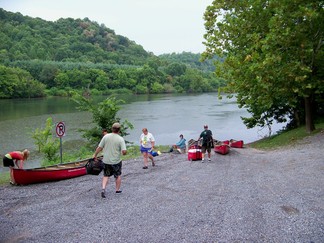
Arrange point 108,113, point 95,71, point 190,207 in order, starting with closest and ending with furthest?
point 190,207, point 108,113, point 95,71

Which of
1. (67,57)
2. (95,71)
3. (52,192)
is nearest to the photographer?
(52,192)

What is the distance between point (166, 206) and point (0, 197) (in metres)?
5.58

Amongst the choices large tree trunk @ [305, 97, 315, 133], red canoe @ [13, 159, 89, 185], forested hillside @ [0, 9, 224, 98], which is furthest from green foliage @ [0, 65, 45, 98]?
red canoe @ [13, 159, 89, 185]

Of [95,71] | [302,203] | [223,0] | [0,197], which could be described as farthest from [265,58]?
[95,71]

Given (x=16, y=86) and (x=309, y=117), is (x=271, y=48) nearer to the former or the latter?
(x=309, y=117)

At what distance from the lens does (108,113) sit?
2506cm

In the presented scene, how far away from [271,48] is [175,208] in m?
15.6

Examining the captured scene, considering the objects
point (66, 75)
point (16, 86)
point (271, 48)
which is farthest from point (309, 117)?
point (66, 75)

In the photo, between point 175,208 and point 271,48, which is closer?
point 175,208

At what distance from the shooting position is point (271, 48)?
21234 mm

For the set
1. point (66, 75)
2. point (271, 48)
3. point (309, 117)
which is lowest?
point (309, 117)

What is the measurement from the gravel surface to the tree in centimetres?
842

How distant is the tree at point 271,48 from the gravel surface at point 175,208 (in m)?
8.42

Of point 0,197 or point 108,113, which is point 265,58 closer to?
point 108,113
